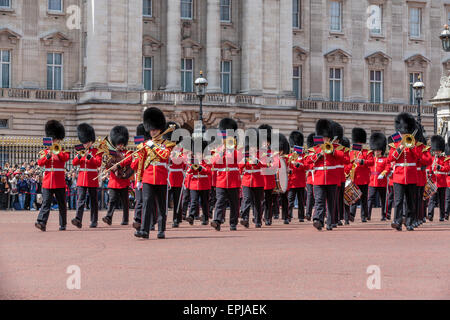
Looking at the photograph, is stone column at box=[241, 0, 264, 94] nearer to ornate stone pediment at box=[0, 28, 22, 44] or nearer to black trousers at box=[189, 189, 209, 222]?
ornate stone pediment at box=[0, 28, 22, 44]

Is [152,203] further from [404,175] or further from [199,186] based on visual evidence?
[404,175]

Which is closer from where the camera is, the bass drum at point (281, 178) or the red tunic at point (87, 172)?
the red tunic at point (87, 172)

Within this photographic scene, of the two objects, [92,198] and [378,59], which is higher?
[378,59]

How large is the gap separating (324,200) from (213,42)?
2700cm

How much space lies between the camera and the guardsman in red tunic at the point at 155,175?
13438mm

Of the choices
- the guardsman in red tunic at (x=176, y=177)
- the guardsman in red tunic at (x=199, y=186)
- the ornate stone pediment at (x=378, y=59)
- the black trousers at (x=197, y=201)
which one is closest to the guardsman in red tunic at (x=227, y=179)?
the guardsman in red tunic at (x=176, y=177)

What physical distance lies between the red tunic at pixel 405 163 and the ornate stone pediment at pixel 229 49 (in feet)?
90.7

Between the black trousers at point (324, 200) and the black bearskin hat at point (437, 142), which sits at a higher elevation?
the black bearskin hat at point (437, 142)

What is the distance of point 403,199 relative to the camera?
15531 mm

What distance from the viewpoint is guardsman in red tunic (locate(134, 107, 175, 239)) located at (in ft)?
44.1

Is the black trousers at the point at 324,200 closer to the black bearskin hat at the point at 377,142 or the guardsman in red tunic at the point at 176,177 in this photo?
the guardsman in red tunic at the point at 176,177

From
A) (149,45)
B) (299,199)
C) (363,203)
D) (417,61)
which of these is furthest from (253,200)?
(417,61)
